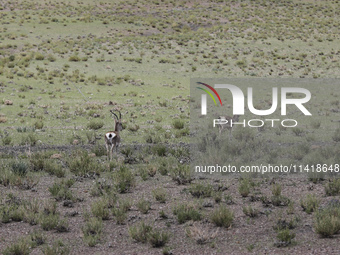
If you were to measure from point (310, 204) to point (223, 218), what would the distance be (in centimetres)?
216

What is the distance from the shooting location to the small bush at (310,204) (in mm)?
10453

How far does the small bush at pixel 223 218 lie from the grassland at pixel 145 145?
28mm

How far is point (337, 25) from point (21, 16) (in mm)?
42033

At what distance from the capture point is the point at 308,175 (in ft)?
43.1

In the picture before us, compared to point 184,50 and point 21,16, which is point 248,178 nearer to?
point 184,50

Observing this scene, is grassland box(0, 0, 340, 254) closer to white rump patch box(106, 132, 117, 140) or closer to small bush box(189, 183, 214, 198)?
small bush box(189, 183, 214, 198)

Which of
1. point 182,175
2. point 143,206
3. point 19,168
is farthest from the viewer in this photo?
point 19,168

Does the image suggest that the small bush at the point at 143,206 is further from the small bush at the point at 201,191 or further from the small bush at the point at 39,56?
the small bush at the point at 39,56

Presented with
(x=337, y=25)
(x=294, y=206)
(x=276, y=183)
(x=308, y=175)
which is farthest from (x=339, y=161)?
(x=337, y=25)

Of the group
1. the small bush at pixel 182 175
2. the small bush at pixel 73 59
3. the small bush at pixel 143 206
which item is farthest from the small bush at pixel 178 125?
the small bush at pixel 73 59

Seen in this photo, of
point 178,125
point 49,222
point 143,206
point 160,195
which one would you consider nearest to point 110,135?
point 160,195

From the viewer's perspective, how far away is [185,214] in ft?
34.0

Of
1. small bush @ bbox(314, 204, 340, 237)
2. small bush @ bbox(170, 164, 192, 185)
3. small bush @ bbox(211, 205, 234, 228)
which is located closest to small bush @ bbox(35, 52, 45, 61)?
small bush @ bbox(170, 164, 192, 185)

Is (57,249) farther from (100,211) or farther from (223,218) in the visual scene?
(223,218)
